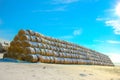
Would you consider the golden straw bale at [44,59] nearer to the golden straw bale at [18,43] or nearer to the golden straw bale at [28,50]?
the golden straw bale at [28,50]

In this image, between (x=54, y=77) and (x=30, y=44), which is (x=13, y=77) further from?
(x=30, y=44)

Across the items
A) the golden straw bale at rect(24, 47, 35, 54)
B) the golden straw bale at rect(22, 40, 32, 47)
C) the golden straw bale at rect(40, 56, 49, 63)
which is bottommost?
the golden straw bale at rect(40, 56, 49, 63)

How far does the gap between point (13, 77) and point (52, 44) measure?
23.8 feet

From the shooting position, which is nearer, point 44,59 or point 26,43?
point 26,43

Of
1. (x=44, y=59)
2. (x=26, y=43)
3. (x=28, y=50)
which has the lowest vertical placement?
(x=44, y=59)

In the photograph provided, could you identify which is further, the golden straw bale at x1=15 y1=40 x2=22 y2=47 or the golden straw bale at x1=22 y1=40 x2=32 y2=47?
the golden straw bale at x1=15 y1=40 x2=22 y2=47

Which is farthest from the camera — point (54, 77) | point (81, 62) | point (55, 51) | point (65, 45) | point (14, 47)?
point (81, 62)

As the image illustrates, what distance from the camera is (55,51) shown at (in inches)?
488

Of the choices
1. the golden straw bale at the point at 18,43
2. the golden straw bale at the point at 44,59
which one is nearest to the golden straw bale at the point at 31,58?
the golden straw bale at the point at 44,59

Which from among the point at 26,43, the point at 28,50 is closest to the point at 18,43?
the point at 26,43

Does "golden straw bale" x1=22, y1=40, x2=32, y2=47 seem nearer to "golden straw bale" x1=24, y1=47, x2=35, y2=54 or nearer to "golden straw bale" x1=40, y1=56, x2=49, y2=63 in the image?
"golden straw bale" x1=24, y1=47, x2=35, y2=54

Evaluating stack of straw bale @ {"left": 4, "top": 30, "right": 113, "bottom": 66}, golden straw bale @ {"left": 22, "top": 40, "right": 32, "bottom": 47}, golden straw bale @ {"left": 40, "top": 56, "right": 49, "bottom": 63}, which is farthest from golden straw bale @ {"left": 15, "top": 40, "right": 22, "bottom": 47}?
golden straw bale @ {"left": 40, "top": 56, "right": 49, "bottom": 63}

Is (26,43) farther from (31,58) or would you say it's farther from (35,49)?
(31,58)

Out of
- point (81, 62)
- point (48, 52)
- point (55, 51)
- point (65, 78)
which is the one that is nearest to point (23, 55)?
point (48, 52)
